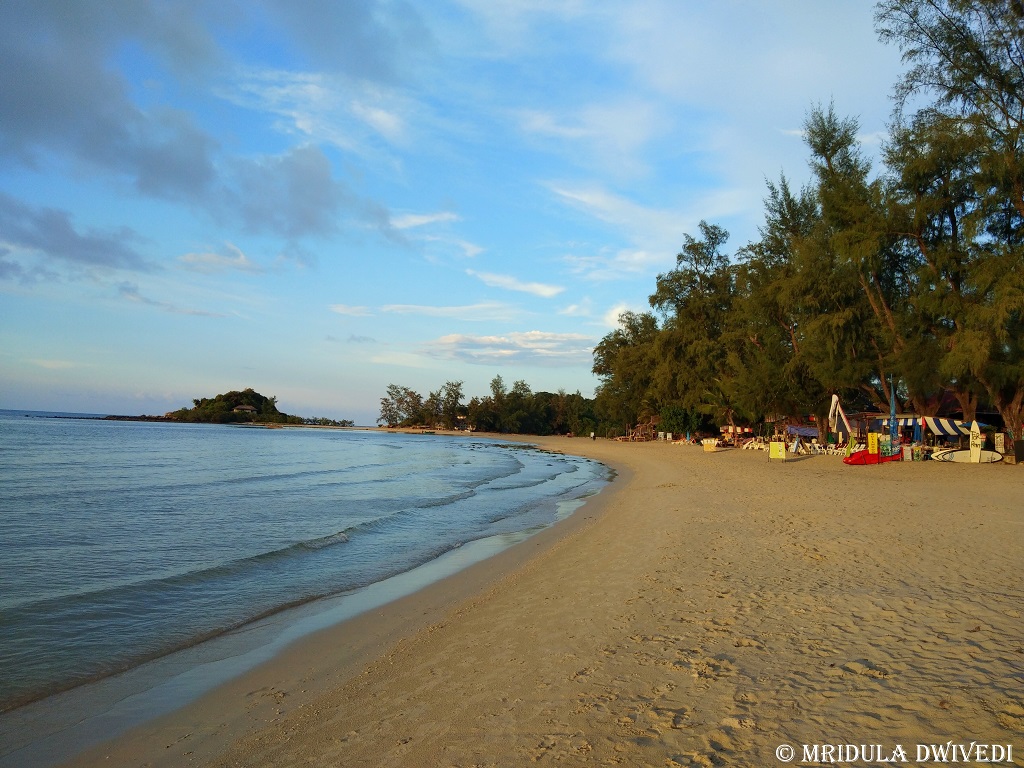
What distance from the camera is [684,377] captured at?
5122 cm

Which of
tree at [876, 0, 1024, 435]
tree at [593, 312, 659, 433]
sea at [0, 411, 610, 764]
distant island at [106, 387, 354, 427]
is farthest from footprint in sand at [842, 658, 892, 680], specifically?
distant island at [106, 387, 354, 427]

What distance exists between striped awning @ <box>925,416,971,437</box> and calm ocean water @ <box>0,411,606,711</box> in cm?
1468

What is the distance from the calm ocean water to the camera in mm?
7082

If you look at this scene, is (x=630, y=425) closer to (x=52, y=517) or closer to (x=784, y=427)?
(x=784, y=427)

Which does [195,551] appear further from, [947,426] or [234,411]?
[234,411]

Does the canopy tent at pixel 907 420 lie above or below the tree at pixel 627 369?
below

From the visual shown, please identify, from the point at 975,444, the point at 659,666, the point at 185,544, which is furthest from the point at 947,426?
the point at 185,544

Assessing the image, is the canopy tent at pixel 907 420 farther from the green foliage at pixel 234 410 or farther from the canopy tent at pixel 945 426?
the green foliage at pixel 234 410

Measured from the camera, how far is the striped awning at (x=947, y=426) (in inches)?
1049

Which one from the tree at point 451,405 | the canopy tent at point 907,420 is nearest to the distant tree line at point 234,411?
the tree at point 451,405

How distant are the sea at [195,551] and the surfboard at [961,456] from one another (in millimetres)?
14026

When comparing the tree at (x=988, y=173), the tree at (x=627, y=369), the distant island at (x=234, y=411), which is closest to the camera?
the tree at (x=988, y=173)

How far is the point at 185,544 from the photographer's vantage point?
12250 millimetres

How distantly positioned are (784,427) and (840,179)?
21.7m
